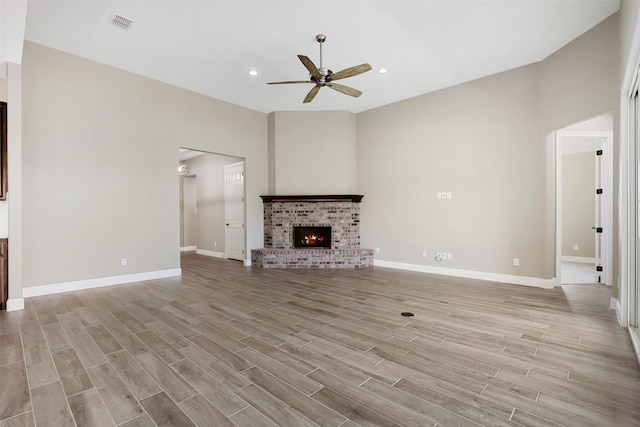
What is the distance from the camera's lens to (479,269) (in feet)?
16.6

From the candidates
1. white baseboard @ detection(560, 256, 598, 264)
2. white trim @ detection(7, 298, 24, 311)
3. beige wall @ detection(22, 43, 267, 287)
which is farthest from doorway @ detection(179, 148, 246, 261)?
white baseboard @ detection(560, 256, 598, 264)

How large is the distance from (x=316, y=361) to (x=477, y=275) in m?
3.93

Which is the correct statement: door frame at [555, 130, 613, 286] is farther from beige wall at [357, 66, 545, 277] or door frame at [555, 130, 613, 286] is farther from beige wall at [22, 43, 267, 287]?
beige wall at [22, 43, 267, 287]

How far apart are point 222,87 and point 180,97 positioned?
80cm

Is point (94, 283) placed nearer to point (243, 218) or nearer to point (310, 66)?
point (243, 218)

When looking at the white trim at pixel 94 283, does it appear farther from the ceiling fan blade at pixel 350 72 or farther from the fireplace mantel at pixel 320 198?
the ceiling fan blade at pixel 350 72

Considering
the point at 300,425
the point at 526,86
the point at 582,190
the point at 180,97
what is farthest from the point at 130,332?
the point at 582,190

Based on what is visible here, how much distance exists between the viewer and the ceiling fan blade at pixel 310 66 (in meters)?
3.46

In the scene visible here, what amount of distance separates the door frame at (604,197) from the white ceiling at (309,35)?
146 centimetres

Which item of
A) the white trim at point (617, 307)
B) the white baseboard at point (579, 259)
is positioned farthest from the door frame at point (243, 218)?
the white baseboard at point (579, 259)

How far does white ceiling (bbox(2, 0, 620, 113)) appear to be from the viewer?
3271 millimetres

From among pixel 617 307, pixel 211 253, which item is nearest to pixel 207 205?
pixel 211 253

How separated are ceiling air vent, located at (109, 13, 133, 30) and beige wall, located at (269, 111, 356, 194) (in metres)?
3.37

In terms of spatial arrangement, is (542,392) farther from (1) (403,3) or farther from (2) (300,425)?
(1) (403,3)
